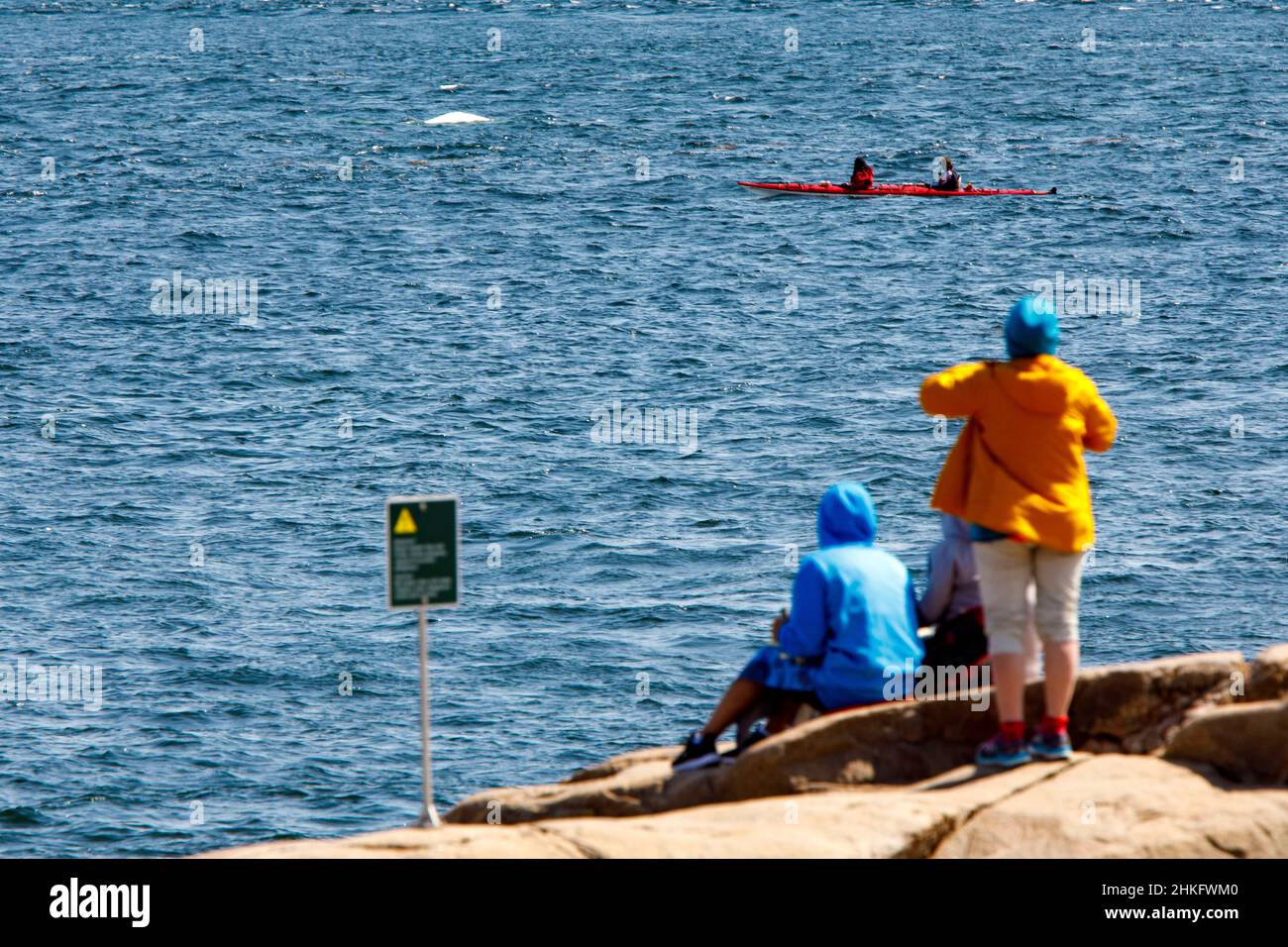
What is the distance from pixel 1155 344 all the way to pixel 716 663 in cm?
2234

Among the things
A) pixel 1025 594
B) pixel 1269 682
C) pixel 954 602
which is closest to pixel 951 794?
pixel 1025 594

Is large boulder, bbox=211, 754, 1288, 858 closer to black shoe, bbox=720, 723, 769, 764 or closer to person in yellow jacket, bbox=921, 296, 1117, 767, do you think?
person in yellow jacket, bbox=921, 296, 1117, 767

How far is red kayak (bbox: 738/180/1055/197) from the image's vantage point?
5606 centimetres

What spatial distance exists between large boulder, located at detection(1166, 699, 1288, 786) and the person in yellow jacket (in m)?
0.70

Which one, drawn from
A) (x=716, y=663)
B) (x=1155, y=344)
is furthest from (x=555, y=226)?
(x=716, y=663)

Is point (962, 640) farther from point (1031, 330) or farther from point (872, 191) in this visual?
point (872, 191)

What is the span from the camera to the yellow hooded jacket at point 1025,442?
9.12m

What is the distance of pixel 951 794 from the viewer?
9070 mm

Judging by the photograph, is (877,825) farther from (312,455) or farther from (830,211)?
(830,211)

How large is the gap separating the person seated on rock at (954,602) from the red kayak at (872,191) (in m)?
46.5

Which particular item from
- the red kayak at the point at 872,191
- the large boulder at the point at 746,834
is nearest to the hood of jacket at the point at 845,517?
the large boulder at the point at 746,834

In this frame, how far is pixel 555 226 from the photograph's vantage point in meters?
60.9

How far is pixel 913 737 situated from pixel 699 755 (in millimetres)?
1270

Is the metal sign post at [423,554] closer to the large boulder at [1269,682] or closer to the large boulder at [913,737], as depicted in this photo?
the large boulder at [913,737]
